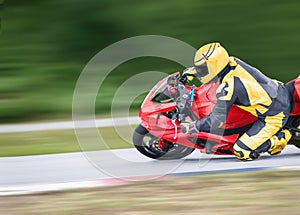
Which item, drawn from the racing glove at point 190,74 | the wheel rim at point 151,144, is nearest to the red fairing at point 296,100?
the racing glove at point 190,74

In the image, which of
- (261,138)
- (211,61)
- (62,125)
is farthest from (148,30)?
(261,138)

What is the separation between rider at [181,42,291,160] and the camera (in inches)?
282

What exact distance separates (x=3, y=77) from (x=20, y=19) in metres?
2.12

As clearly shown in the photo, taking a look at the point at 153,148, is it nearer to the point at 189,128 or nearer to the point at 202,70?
the point at 189,128

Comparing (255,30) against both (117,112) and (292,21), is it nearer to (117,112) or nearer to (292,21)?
(292,21)

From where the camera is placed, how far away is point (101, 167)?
7469 millimetres

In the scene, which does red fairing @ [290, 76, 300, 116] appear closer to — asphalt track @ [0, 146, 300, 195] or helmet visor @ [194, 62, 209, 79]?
asphalt track @ [0, 146, 300, 195]

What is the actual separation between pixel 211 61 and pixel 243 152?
3.13 ft

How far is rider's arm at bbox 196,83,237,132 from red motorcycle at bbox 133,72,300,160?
0.29 ft

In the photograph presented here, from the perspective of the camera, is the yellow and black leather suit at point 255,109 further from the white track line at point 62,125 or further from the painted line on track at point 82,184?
the white track line at point 62,125

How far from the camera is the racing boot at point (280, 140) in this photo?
7.30 m

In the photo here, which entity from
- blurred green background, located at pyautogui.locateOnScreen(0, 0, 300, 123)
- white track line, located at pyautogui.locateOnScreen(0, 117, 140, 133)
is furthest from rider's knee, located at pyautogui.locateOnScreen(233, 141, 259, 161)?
blurred green background, located at pyautogui.locateOnScreen(0, 0, 300, 123)

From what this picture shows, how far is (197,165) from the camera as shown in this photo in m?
7.38

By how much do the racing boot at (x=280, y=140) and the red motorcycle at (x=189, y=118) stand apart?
0.32 feet
